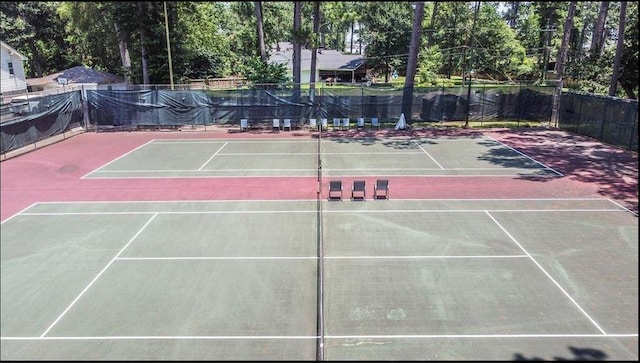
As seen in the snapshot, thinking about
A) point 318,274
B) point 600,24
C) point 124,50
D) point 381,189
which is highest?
point 600,24

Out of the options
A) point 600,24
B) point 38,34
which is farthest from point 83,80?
point 600,24

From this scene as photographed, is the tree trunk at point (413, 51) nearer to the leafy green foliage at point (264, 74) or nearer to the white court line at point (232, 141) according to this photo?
the white court line at point (232, 141)

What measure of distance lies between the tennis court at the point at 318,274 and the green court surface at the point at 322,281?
41 millimetres

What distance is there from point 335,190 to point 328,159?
6573mm

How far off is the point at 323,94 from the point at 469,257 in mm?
21084

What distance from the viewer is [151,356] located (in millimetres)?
8156

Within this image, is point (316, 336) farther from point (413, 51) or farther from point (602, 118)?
point (413, 51)

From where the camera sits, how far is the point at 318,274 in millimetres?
11180

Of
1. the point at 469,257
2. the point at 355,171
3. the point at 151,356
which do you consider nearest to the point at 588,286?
the point at 469,257

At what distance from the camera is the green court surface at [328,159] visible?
67.7 feet

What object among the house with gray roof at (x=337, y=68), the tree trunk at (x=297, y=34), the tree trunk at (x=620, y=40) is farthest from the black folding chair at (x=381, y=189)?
the house with gray roof at (x=337, y=68)

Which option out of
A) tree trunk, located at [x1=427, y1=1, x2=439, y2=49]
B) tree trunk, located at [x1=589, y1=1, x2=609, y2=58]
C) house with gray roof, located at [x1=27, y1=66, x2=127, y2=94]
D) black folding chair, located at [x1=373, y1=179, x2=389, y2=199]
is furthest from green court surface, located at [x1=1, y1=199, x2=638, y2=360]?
tree trunk, located at [x1=427, y1=1, x2=439, y2=49]

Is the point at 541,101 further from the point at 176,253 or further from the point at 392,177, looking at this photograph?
the point at 176,253

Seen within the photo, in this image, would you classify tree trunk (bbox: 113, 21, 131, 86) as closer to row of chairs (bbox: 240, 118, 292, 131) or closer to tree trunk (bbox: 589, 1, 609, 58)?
row of chairs (bbox: 240, 118, 292, 131)
